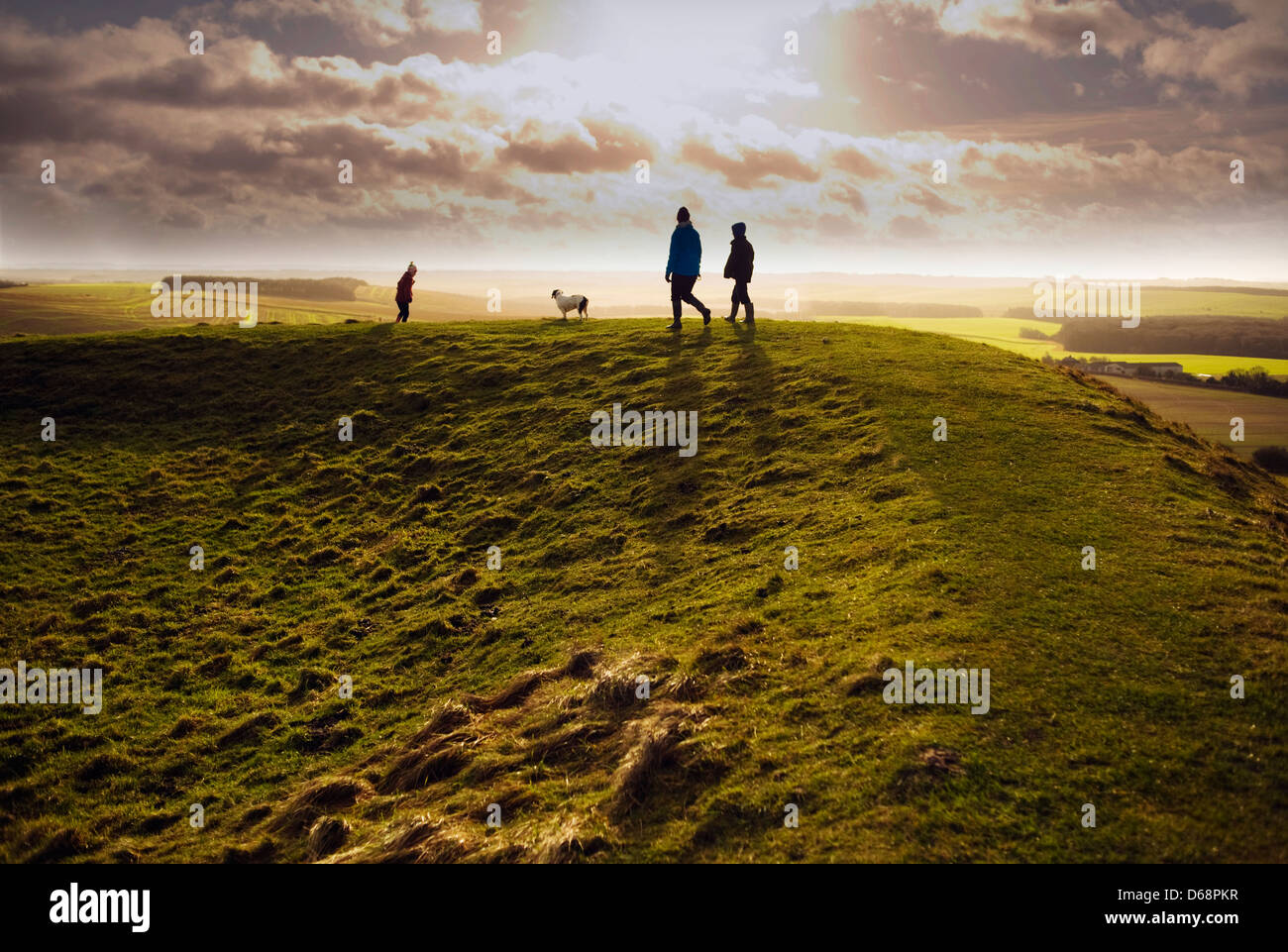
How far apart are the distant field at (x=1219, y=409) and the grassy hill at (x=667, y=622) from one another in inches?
320

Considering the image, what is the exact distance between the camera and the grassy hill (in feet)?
25.9

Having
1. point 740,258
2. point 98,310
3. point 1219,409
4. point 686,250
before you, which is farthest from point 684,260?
point 98,310

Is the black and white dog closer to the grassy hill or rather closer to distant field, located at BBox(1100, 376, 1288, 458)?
the grassy hill

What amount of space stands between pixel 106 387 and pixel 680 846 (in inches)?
1303

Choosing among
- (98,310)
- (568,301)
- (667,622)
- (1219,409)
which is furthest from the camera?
(98,310)

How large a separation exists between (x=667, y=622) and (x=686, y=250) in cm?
1775

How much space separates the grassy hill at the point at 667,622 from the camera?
25.9 feet

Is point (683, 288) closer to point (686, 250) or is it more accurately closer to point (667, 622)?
point (686, 250)

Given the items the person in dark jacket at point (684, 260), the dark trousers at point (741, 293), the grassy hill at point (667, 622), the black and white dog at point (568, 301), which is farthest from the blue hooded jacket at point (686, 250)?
the black and white dog at point (568, 301)

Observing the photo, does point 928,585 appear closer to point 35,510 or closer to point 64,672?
point 64,672

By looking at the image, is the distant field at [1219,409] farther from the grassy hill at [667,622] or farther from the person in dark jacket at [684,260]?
the person in dark jacket at [684,260]

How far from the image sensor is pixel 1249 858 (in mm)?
6500

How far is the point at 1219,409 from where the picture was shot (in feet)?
112
